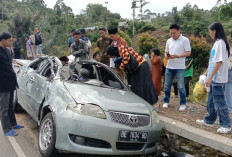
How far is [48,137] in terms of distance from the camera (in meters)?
3.60

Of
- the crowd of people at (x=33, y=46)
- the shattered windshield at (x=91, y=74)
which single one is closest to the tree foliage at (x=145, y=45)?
the crowd of people at (x=33, y=46)

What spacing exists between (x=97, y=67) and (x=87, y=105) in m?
1.80

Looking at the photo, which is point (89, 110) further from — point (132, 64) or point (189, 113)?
point (189, 113)

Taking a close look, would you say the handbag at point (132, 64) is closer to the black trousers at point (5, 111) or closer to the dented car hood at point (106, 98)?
the dented car hood at point (106, 98)

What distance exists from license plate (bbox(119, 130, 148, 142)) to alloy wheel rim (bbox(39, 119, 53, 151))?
1.04m

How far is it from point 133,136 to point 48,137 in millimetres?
1272

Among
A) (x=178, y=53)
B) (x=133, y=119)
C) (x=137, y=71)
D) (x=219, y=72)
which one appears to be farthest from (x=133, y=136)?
(x=178, y=53)

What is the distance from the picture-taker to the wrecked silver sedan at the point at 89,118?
3.21 metres

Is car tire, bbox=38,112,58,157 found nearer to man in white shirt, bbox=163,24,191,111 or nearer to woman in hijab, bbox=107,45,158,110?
woman in hijab, bbox=107,45,158,110

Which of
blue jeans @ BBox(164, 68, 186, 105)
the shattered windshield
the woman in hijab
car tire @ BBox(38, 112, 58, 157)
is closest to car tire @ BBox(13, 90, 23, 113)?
the shattered windshield

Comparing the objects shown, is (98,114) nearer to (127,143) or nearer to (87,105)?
(87,105)

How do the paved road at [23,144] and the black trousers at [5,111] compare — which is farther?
the black trousers at [5,111]

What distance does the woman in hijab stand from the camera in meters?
4.73

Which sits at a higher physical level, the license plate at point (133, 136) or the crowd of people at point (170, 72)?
the crowd of people at point (170, 72)
